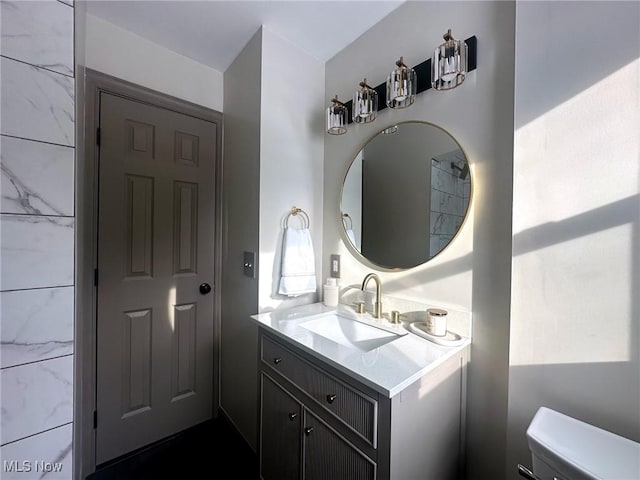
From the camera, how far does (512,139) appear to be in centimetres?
96

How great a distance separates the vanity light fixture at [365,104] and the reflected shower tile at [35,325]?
1355 millimetres

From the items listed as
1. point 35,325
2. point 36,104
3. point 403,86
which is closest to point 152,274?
point 35,325

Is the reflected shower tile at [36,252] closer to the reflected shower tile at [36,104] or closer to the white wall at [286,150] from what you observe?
the reflected shower tile at [36,104]

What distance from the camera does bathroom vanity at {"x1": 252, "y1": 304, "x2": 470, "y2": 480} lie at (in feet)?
2.57

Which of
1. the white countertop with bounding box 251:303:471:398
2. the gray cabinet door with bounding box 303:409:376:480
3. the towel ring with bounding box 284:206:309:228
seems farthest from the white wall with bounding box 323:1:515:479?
the towel ring with bounding box 284:206:309:228

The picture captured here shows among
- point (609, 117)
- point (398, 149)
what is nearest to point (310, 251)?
point (398, 149)

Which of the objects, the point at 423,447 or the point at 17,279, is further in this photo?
the point at 423,447

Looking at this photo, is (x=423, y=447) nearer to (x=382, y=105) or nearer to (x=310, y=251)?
(x=310, y=251)

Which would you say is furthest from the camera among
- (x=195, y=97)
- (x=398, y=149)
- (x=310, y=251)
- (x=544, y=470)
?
(x=195, y=97)

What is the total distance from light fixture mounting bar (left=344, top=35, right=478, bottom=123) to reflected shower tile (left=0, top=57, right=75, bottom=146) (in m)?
1.25

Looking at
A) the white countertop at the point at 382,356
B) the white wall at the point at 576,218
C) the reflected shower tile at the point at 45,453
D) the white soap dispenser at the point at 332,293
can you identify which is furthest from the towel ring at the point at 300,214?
the reflected shower tile at the point at 45,453

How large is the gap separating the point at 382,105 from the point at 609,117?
88 centimetres

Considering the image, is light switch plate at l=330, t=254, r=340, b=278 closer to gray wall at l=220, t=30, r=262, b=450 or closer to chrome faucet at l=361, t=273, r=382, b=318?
chrome faucet at l=361, t=273, r=382, b=318

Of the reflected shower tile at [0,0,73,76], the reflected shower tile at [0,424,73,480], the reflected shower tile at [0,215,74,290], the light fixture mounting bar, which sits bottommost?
the reflected shower tile at [0,424,73,480]
